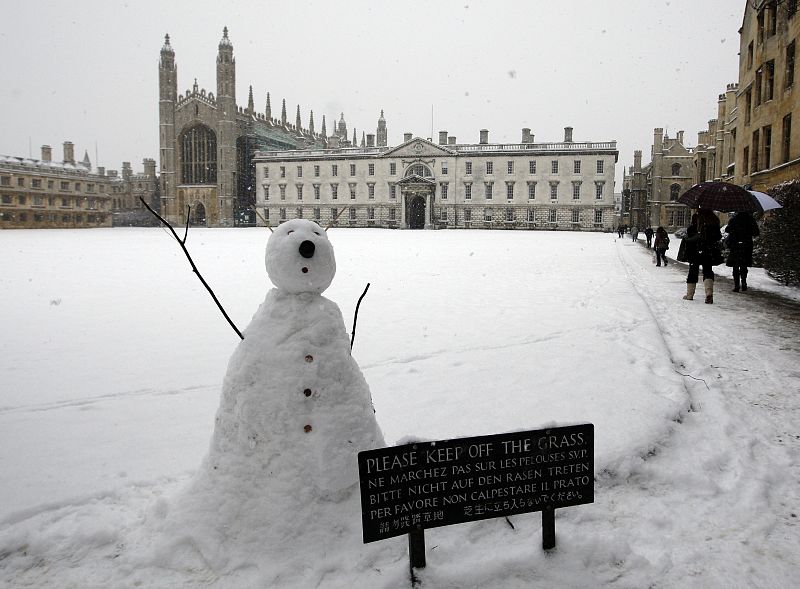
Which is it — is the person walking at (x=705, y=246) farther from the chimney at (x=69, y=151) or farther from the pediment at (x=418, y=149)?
the chimney at (x=69, y=151)

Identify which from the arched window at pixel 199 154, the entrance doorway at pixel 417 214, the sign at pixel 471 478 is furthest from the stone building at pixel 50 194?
the sign at pixel 471 478

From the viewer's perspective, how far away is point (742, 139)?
24.8m

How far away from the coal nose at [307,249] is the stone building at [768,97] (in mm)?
19407

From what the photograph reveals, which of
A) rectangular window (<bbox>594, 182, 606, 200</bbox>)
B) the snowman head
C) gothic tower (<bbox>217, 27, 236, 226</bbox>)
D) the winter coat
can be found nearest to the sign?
the snowman head

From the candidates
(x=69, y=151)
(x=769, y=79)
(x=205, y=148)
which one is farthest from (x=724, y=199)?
(x=69, y=151)

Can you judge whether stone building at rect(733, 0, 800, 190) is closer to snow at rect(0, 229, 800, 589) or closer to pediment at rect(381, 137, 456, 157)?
snow at rect(0, 229, 800, 589)

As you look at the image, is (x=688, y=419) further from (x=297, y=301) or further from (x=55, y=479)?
(x=55, y=479)

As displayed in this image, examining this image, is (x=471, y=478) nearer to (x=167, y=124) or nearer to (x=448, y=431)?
(x=448, y=431)

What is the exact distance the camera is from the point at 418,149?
67.6m

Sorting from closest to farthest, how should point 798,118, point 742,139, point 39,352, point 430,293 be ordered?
point 39,352
point 430,293
point 798,118
point 742,139

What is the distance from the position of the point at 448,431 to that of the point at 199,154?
7816 centimetres

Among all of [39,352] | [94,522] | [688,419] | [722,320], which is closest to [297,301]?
[94,522]

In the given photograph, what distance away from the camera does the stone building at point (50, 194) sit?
205 feet

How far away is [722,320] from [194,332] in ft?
26.7
